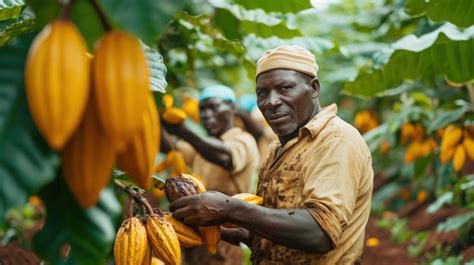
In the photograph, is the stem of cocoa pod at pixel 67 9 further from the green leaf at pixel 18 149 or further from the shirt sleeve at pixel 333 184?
the shirt sleeve at pixel 333 184

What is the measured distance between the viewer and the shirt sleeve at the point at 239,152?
4.93 meters

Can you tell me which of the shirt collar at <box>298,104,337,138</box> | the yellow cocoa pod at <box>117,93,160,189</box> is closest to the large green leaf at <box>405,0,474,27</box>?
the shirt collar at <box>298,104,337,138</box>

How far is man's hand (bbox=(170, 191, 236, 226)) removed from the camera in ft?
7.17

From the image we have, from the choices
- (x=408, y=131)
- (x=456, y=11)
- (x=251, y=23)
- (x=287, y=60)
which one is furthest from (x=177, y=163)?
(x=287, y=60)

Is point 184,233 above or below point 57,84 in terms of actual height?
below

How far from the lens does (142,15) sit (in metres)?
1.26

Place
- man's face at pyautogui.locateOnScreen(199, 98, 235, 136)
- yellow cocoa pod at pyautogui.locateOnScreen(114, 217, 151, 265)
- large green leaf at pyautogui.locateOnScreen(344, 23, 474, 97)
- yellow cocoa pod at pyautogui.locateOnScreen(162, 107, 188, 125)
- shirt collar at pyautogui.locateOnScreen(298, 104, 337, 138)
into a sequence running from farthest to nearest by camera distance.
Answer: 1. man's face at pyautogui.locateOnScreen(199, 98, 235, 136)
2. yellow cocoa pod at pyautogui.locateOnScreen(162, 107, 188, 125)
3. large green leaf at pyautogui.locateOnScreen(344, 23, 474, 97)
4. shirt collar at pyautogui.locateOnScreen(298, 104, 337, 138)
5. yellow cocoa pod at pyautogui.locateOnScreen(114, 217, 151, 265)

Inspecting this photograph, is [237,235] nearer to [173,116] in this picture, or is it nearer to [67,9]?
[67,9]

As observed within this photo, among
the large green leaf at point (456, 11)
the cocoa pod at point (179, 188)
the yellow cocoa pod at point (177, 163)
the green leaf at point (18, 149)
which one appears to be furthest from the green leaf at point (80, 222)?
the yellow cocoa pod at point (177, 163)

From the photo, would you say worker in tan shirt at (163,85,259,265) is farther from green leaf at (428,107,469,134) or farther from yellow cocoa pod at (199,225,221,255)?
yellow cocoa pod at (199,225,221,255)

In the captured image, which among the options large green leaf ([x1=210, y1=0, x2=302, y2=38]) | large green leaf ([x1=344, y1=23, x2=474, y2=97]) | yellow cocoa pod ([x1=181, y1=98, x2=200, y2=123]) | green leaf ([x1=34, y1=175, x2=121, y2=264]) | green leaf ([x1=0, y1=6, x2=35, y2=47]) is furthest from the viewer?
yellow cocoa pod ([x1=181, y1=98, x2=200, y2=123])

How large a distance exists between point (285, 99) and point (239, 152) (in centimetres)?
242

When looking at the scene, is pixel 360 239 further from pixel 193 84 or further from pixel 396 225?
pixel 396 225

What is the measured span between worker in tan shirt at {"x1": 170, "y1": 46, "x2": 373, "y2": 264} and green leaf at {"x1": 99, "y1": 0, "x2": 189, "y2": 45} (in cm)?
101
